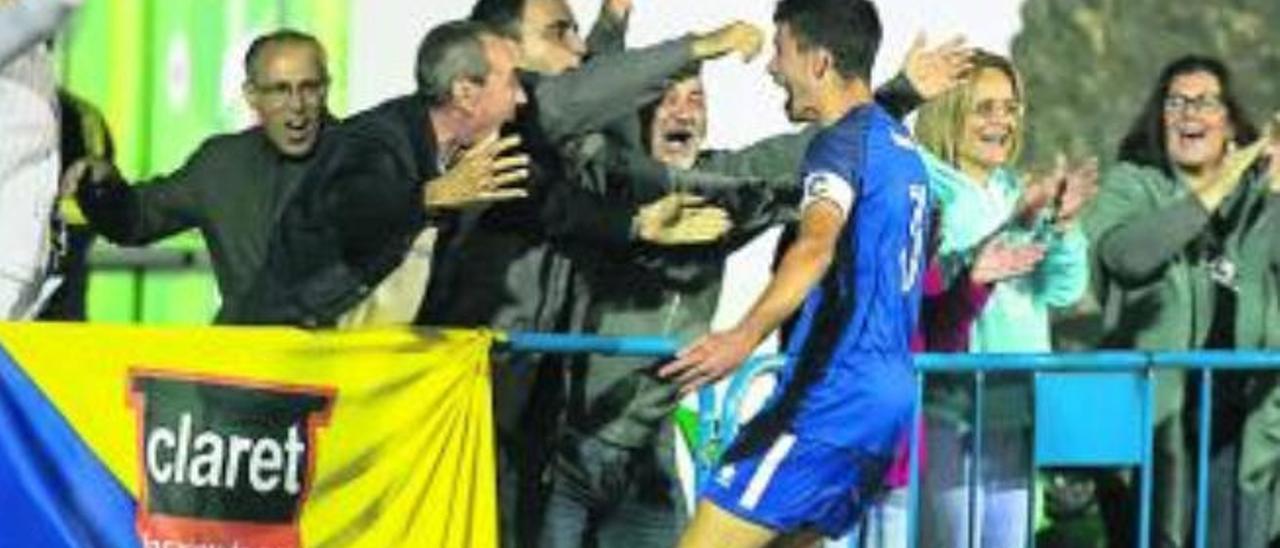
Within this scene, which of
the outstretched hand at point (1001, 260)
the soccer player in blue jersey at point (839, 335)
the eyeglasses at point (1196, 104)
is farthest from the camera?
the eyeglasses at point (1196, 104)

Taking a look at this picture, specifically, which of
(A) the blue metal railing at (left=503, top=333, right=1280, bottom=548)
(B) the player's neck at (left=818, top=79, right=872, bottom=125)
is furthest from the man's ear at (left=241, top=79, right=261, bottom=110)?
(B) the player's neck at (left=818, top=79, right=872, bottom=125)

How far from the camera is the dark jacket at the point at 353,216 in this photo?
978 cm

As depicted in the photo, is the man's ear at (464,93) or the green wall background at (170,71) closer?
the man's ear at (464,93)

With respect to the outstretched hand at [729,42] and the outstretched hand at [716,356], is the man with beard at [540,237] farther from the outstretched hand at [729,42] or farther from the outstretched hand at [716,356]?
the outstretched hand at [716,356]

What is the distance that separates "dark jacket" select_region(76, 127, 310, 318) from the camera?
1053 centimetres

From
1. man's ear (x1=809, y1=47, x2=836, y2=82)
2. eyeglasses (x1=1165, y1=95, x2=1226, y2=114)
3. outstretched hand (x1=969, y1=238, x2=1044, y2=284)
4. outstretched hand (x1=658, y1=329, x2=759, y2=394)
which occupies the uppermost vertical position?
man's ear (x1=809, y1=47, x2=836, y2=82)

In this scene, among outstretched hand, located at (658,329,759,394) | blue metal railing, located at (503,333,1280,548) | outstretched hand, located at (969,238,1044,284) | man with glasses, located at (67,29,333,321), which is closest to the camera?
outstretched hand, located at (658,329,759,394)

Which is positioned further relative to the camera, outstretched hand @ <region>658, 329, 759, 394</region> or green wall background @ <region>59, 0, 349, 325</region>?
green wall background @ <region>59, 0, 349, 325</region>

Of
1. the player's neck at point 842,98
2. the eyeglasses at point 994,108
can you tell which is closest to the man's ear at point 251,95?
the player's neck at point 842,98

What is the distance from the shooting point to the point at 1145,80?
12.5 meters

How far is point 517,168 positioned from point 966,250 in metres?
1.76

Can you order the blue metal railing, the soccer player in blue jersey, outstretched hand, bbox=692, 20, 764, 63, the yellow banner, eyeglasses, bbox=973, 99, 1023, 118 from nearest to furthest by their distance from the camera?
1. the soccer player in blue jersey
2. the yellow banner
3. the blue metal railing
4. outstretched hand, bbox=692, 20, 764, 63
5. eyeglasses, bbox=973, 99, 1023, 118

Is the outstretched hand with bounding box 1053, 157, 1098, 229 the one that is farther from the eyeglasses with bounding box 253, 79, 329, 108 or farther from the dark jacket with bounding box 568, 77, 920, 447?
the eyeglasses with bounding box 253, 79, 329, 108

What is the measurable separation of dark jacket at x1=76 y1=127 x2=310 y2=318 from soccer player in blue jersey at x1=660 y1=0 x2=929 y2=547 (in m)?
1.50
